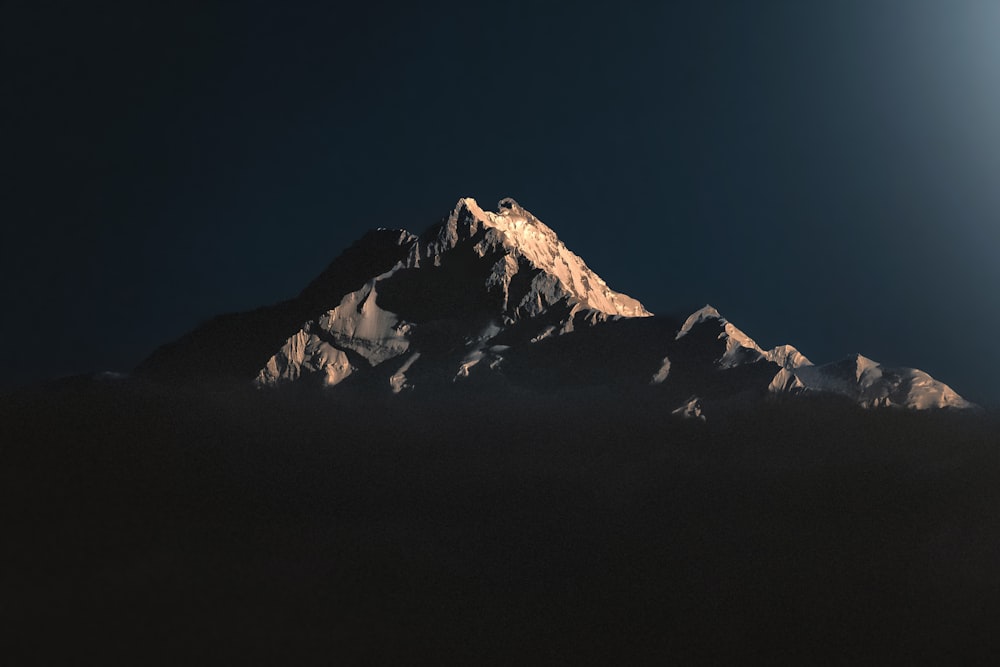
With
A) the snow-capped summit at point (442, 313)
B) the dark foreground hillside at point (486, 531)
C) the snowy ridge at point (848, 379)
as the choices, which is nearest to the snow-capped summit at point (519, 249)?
the snow-capped summit at point (442, 313)

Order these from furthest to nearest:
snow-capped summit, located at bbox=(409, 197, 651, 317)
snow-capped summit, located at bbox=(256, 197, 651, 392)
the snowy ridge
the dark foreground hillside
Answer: snow-capped summit, located at bbox=(409, 197, 651, 317)
snow-capped summit, located at bbox=(256, 197, 651, 392)
the snowy ridge
the dark foreground hillside

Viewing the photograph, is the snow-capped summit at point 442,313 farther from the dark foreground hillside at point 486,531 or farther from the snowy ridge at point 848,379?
the snowy ridge at point 848,379

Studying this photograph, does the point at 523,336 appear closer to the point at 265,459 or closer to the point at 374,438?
the point at 374,438

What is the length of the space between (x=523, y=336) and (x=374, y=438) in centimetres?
2432

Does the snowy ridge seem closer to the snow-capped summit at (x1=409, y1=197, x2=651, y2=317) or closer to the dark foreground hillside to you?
the dark foreground hillside

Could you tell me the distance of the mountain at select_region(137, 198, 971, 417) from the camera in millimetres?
112000

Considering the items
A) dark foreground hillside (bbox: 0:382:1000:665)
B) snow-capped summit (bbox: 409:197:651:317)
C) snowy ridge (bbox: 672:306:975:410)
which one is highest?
snow-capped summit (bbox: 409:197:651:317)

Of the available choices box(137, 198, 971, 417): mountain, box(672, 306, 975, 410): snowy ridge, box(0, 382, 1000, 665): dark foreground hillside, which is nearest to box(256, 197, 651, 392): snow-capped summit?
box(137, 198, 971, 417): mountain

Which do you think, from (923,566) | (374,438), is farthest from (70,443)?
(923,566)

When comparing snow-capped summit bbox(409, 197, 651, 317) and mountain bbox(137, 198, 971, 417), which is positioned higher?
snow-capped summit bbox(409, 197, 651, 317)

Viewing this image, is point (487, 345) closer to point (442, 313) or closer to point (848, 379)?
point (442, 313)

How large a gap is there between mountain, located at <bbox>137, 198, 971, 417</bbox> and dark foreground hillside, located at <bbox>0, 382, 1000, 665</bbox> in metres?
3.69

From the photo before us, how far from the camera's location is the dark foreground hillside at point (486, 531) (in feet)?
280

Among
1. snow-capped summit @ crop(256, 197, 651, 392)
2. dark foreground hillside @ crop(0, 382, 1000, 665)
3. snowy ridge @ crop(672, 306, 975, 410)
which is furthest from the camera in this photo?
snow-capped summit @ crop(256, 197, 651, 392)
